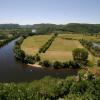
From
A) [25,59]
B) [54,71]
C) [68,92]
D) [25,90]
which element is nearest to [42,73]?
[54,71]

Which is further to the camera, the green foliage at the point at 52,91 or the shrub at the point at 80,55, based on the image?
the shrub at the point at 80,55

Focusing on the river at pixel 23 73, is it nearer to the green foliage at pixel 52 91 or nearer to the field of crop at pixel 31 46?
the green foliage at pixel 52 91

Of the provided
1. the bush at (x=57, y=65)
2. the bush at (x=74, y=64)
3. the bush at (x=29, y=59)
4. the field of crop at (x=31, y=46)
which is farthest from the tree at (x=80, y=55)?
the field of crop at (x=31, y=46)

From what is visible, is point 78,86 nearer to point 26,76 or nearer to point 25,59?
point 26,76

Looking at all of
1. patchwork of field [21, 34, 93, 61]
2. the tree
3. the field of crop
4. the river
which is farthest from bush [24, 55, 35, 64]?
the tree

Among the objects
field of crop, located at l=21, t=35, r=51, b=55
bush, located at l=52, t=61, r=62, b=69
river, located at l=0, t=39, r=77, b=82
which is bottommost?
river, located at l=0, t=39, r=77, b=82

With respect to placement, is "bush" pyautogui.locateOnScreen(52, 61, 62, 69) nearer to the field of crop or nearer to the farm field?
the farm field

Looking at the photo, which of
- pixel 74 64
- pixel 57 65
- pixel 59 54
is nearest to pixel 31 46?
pixel 59 54

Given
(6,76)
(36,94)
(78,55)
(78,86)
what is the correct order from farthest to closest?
(78,55) → (6,76) → (78,86) → (36,94)

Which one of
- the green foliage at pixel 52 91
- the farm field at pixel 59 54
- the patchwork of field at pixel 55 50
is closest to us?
the green foliage at pixel 52 91

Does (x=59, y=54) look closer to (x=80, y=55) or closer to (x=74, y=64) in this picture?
(x=80, y=55)

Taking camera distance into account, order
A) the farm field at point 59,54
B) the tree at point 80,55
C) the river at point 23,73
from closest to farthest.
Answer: the river at point 23,73, the tree at point 80,55, the farm field at point 59,54
